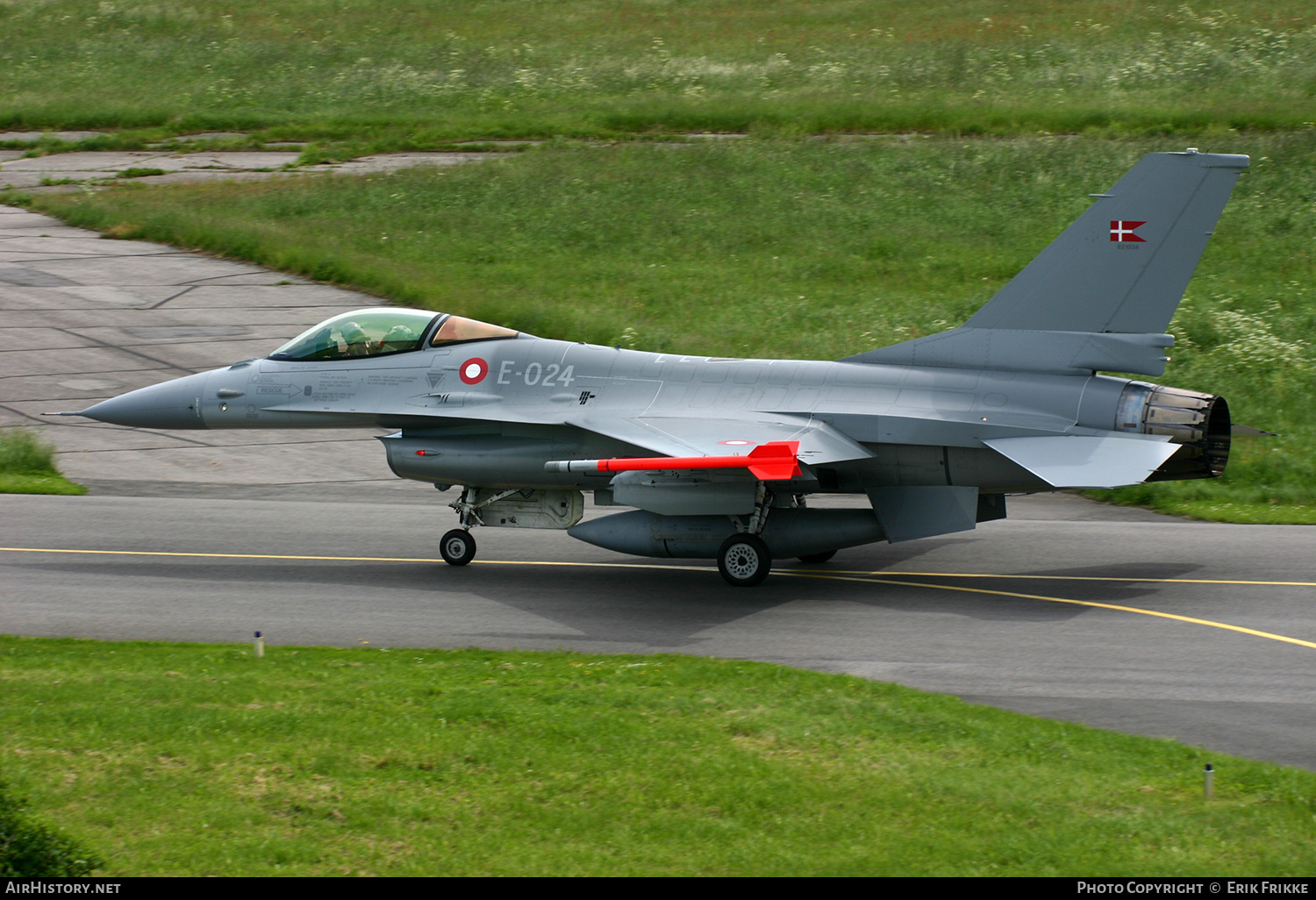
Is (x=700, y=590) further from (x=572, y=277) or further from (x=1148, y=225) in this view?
(x=572, y=277)

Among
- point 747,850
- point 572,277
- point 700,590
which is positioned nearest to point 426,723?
point 747,850

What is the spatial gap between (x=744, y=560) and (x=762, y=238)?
20.6 m

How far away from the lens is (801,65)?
50.8 m

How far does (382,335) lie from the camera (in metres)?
17.2

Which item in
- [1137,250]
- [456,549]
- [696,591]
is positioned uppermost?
[1137,250]

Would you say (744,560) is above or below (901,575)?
above

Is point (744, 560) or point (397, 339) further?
point (397, 339)

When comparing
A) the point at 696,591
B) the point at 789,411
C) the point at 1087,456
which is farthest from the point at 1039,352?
the point at 696,591

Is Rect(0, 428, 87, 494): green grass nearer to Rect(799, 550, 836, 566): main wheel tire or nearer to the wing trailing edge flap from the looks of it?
Rect(799, 550, 836, 566): main wheel tire

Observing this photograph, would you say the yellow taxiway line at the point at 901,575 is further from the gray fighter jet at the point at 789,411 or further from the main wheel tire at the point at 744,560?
the main wheel tire at the point at 744,560

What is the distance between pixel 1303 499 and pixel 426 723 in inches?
598

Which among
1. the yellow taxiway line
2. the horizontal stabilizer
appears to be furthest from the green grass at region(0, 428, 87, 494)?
Answer: the horizontal stabilizer

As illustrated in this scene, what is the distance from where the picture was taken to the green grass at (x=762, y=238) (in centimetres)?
2733

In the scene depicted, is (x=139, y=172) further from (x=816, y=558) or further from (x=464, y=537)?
(x=816, y=558)
